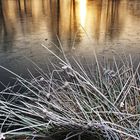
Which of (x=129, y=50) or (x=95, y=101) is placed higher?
(x=95, y=101)

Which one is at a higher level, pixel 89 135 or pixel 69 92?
pixel 69 92

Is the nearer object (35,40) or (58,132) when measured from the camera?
(58,132)

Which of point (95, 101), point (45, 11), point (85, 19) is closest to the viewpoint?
point (95, 101)

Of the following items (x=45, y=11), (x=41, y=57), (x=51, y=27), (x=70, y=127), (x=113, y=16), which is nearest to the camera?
(x=70, y=127)

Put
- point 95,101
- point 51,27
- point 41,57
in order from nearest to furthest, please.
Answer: point 95,101
point 41,57
point 51,27

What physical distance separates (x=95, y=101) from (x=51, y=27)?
16.1 ft

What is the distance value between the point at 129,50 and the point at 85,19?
121 inches

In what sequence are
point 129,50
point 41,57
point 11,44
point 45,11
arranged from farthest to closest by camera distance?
1. point 45,11
2. point 11,44
3. point 129,50
4. point 41,57

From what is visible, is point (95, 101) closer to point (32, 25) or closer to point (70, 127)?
point (70, 127)

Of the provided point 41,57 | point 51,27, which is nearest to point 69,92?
point 41,57

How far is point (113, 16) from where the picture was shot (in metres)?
8.02

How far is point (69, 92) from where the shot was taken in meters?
1.84

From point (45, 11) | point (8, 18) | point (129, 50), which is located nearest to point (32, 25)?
point (8, 18)

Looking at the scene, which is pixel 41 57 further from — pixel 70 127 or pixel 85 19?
pixel 85 19
